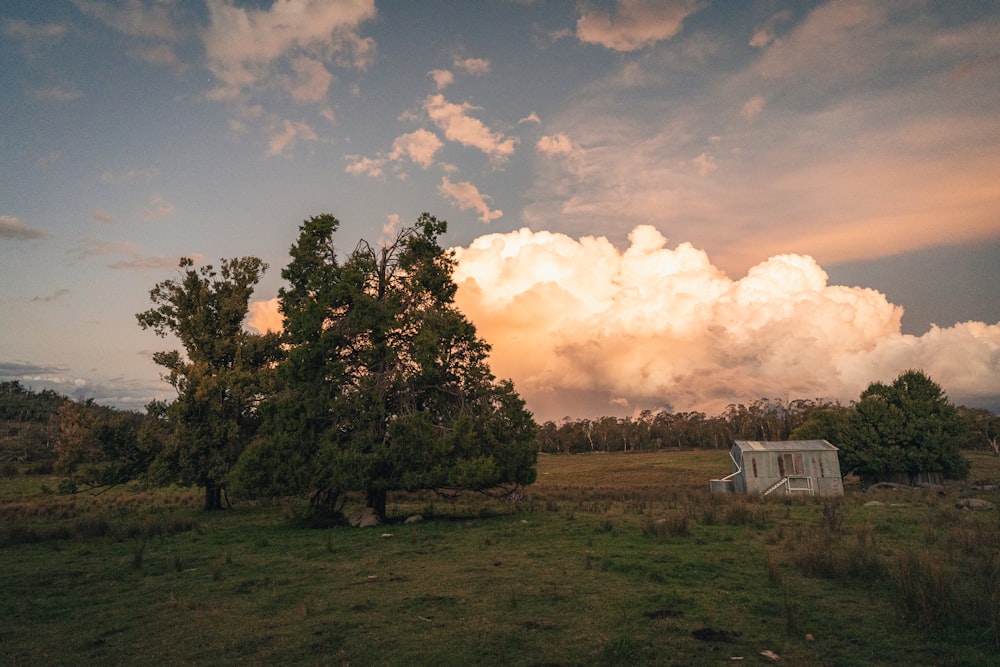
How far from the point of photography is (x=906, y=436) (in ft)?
160

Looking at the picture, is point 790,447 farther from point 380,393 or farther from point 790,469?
point 380,393

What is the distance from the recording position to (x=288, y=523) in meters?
24.8

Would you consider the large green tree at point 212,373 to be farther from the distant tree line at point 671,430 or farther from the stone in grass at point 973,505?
the distant tree line at point 671,430

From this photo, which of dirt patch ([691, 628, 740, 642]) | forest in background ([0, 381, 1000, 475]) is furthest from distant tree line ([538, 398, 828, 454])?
dirt patch ([691, 628, 740, 642])

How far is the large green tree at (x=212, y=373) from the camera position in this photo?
3095cm

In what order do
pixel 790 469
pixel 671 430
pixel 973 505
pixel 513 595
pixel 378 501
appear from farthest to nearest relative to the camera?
pixel 671 430
pixel 790 469
pixel 973 505
pixel 378 501
pixel 513 595

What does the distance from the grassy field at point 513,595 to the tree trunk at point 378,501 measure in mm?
3399

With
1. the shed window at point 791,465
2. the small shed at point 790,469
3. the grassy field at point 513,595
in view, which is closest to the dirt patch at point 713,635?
the grassy field at point 513,595

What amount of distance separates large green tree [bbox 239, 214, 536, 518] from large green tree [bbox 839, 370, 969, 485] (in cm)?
4130

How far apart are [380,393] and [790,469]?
107 ft

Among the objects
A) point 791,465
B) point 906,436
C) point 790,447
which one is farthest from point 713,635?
point 906,436

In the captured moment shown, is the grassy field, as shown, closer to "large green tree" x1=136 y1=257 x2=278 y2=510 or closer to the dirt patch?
the dirt patch

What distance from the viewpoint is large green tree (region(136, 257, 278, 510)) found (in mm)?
30953

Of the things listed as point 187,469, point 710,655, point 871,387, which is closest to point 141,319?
point 187,469
